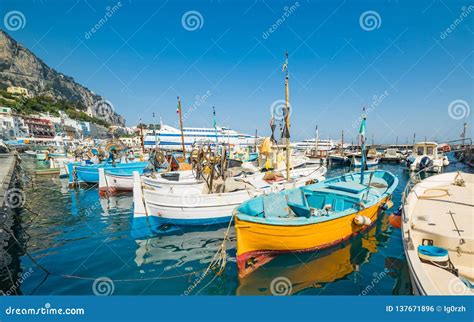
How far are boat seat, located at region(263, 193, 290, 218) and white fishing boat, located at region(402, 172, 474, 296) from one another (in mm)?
3828

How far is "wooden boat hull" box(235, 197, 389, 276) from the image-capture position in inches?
262

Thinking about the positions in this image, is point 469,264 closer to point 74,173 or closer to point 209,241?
point 209,241

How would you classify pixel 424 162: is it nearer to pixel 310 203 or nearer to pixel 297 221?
pixel 310 203

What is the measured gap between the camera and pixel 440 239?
17.6ft

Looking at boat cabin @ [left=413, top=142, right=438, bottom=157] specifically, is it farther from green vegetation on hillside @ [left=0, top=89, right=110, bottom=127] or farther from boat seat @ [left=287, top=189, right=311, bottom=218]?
green vegetation on hillside @ [left=0, top=89, right=110, bottom=127]

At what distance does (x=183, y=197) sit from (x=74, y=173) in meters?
17.2

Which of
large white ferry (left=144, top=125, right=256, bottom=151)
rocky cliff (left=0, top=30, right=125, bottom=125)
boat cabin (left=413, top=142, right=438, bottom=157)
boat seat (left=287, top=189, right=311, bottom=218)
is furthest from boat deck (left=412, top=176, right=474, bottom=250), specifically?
rocky cliff (left=0, top=30, right=125, bottom=125)

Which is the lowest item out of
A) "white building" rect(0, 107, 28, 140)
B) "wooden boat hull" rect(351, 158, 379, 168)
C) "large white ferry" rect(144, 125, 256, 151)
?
"wooden boat hull" rect(351, 158, 379, 168)

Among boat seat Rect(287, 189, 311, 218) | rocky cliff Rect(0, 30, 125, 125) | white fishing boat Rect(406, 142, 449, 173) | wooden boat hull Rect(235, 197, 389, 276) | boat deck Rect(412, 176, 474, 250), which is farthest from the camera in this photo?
rocky cliff Rect(0, 30, 125, 125)

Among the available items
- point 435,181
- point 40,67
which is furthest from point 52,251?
point 40,67

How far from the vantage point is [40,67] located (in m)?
147

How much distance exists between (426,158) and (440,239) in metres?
34.5

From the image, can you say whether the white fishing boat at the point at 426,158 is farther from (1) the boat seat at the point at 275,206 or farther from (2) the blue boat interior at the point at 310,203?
(1) the boat seat at the point at 275,206

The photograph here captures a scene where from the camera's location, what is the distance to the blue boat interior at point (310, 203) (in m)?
7.27
